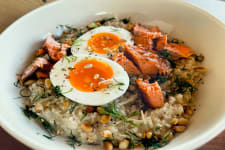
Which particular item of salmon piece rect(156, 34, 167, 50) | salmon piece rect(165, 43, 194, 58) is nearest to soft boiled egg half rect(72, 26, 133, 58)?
salmon piece rect(156, 34, 167, 50)

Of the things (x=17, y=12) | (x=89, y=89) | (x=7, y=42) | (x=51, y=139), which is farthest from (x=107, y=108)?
(x=17, y=12)

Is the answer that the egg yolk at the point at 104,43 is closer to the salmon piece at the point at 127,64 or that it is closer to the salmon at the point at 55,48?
the salmon piece at the point at 127,64

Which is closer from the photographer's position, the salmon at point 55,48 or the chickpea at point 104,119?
the chickpea at point 104,119

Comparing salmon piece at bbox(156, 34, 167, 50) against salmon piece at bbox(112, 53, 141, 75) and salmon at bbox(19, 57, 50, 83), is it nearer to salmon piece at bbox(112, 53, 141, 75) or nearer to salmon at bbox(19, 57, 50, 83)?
salmon piece at bbox(112, 53, 141, 75)

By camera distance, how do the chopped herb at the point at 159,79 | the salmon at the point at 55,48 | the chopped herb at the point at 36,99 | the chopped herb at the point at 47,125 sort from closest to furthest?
the chopped herb at the point at 47,125 < the chopped herb at the point at 36,99 < the chopped herb at the point at 159,79 < the salmon at the point at 55,48

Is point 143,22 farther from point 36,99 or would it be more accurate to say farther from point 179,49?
point 36,99

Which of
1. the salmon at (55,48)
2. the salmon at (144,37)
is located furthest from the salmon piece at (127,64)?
the salmon at (55,48)

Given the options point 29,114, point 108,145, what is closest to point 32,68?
point 29,114
